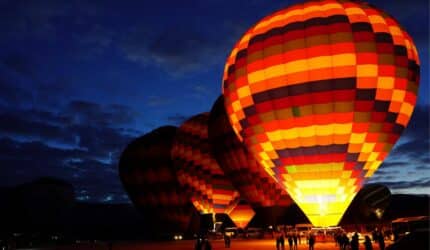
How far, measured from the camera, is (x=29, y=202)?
6100 cm

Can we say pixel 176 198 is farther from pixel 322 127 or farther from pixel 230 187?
pixel 322 127

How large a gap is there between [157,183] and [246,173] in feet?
45.8

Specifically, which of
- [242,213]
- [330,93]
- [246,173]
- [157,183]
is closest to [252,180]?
[246,173]

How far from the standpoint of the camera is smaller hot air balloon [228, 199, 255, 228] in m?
39.8

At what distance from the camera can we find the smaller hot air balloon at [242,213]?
39.8m

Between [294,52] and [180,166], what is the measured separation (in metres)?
19.2

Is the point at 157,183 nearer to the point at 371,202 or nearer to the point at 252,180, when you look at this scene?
the point at 252,180

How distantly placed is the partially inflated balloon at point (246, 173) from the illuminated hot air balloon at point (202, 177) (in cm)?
392

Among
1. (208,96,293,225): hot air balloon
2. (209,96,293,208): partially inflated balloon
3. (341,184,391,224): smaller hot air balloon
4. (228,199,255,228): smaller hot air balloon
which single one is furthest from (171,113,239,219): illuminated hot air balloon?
(341,184,391,224): smaller hot air balloon

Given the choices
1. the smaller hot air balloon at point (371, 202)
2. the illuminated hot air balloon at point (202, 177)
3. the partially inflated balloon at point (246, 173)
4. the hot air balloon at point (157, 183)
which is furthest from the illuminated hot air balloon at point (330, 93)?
the smaller hot air balloon at point (371, 202)

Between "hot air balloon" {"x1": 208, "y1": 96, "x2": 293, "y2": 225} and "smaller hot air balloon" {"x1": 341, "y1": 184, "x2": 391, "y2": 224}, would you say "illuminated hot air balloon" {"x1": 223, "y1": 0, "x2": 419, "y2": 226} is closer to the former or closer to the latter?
"hot air balloon" {"x1": 208, "y1": 96, "x2": 293, "y2": 225}

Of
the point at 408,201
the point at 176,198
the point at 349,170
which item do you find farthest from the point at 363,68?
the point at 408,201

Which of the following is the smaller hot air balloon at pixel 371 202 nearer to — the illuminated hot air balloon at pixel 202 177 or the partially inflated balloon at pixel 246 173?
the illuminated hot air balloon at pixel 202 177

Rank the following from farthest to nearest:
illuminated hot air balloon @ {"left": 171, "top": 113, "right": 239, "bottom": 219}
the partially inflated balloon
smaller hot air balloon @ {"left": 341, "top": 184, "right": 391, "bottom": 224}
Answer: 1. smaller hot air balloon @ {"left": 341, "top": 184, "right": 391, "bottom": 224}
2. illuminated hot air balloon @ {"left": 171, "top": 113, "right": 239, "bottom": 219}
3. the partially inflated balloon
